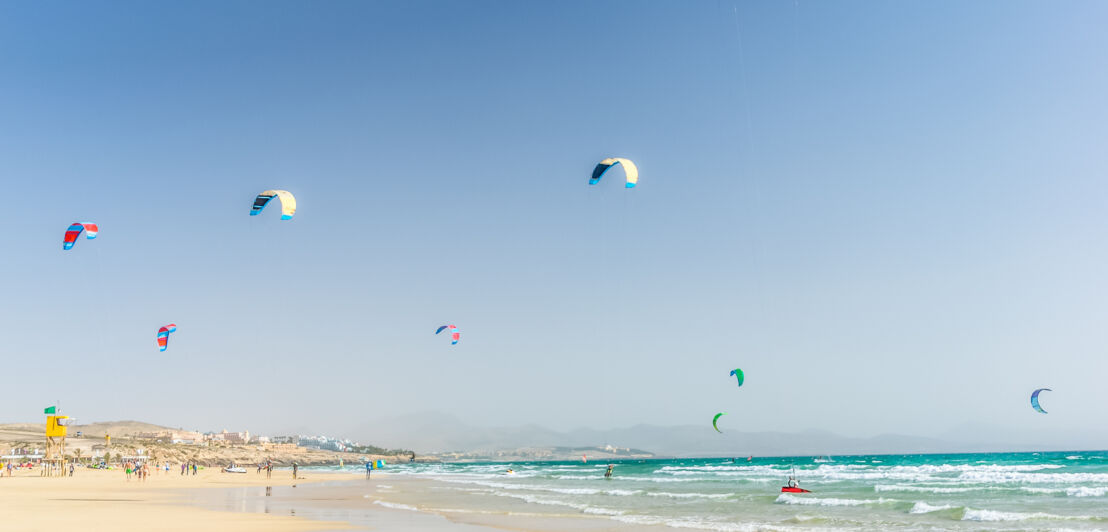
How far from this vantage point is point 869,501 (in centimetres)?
2347

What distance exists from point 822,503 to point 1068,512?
6.28 meters

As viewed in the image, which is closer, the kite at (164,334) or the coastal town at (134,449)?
the kite at (164,334)

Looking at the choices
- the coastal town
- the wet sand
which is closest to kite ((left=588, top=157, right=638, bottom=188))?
the wet sand

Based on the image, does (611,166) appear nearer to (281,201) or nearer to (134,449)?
(281,201)

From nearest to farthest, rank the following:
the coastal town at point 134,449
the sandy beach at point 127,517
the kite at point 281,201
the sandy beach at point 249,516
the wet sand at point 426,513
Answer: the sandy beach at point 127,517 < the sandy beach at point 249,516 < the wet sand at point 426,513 < the kite at point 281,201 < the coastal town at point 134,449

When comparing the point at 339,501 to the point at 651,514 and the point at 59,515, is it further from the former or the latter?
the point at 651,514

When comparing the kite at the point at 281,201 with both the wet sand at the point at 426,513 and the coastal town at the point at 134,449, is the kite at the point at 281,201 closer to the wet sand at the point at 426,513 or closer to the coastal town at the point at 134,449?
the wet sand at the point at 426,513

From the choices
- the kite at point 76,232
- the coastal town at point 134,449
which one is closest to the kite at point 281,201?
the kite at point 76,232

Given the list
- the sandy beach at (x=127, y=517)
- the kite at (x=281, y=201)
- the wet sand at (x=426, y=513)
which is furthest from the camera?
the kite at (x=281, y=201)

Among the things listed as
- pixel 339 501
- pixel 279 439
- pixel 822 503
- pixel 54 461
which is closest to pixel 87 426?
pixel 279 439

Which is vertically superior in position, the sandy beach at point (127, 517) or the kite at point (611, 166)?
the kite at point (611, 166)

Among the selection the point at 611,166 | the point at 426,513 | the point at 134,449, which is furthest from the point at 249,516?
the point at 134,449

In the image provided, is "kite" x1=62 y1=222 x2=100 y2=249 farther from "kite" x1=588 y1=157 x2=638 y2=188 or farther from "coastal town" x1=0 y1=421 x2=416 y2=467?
"coastal town" x1=0 y1=421 x2=416 y2=467

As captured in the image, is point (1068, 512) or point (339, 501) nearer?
point (1068, 512)
